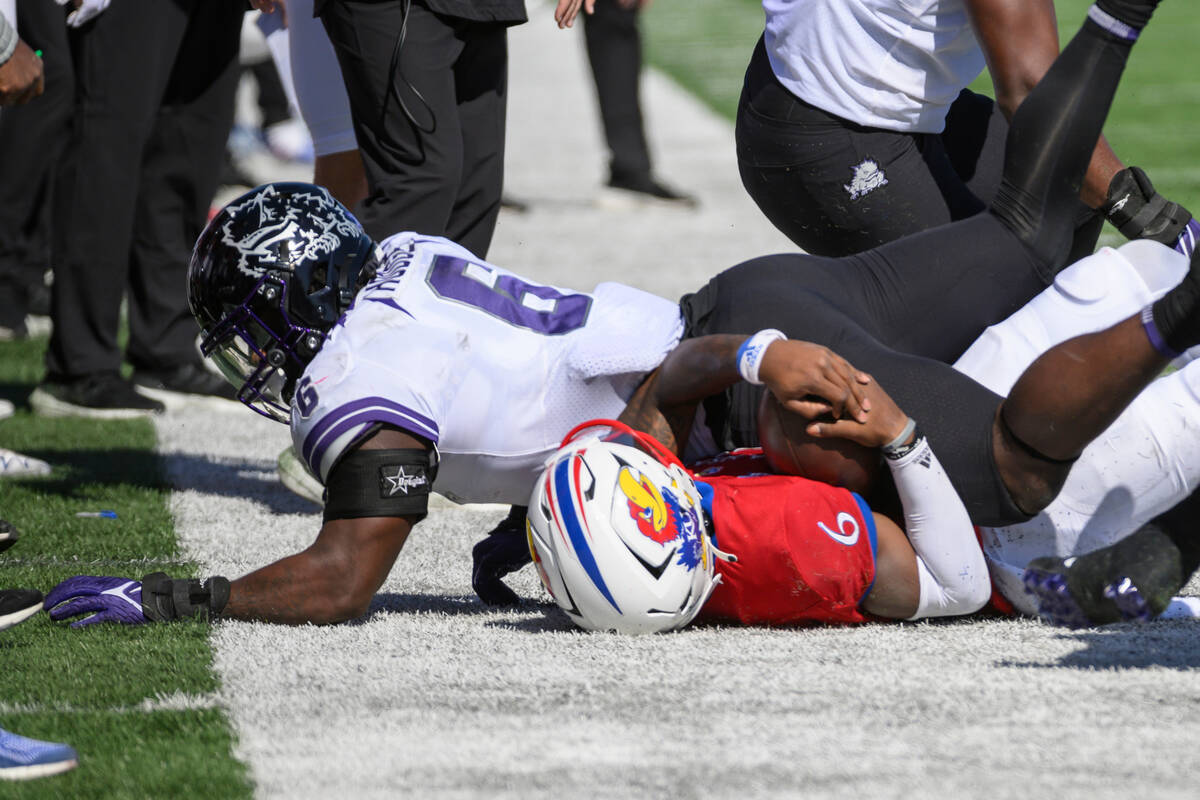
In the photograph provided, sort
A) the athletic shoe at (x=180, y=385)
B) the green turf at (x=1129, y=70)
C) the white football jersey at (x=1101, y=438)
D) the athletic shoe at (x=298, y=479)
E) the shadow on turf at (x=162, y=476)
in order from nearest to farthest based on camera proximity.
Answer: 1. the white football jersey at (x=1101, y=438)
2. the athletic shoe at (x=298, y=479)
3. the shadow on turf at (x=162, y=476)
4. the athletic shoe at (x=180, y=385)
5. the green turf at (x=1129, y=70)

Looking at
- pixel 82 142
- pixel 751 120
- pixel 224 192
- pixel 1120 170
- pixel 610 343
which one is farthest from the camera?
pixel 224 192

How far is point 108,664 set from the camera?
3.13 meters

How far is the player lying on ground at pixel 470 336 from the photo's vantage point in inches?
129

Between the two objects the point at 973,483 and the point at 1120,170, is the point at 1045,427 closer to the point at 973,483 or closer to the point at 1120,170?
the point at 973,483

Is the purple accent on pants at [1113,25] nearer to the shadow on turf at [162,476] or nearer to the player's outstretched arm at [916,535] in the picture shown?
the player's outstretched arm at [916,535]

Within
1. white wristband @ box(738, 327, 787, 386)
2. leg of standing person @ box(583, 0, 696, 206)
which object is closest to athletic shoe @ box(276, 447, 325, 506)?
white wristband @ box(738, 327, 787, 386)

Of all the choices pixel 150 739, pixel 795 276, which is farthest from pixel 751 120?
pixel 150 739

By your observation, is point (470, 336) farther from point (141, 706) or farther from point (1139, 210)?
point (1139, 210)

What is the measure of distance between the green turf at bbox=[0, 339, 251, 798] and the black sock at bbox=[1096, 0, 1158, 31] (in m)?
2.11

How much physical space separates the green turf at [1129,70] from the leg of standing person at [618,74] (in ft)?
9.74

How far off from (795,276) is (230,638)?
1384 mm

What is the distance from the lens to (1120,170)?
12.6 feet

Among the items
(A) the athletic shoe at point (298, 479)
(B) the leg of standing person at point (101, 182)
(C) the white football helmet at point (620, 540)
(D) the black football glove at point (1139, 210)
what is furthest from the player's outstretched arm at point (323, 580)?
(B) the leg of standing person at point (101, 182)

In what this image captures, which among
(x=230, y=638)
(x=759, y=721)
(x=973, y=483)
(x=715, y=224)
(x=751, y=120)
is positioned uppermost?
(x=751, y=120)
